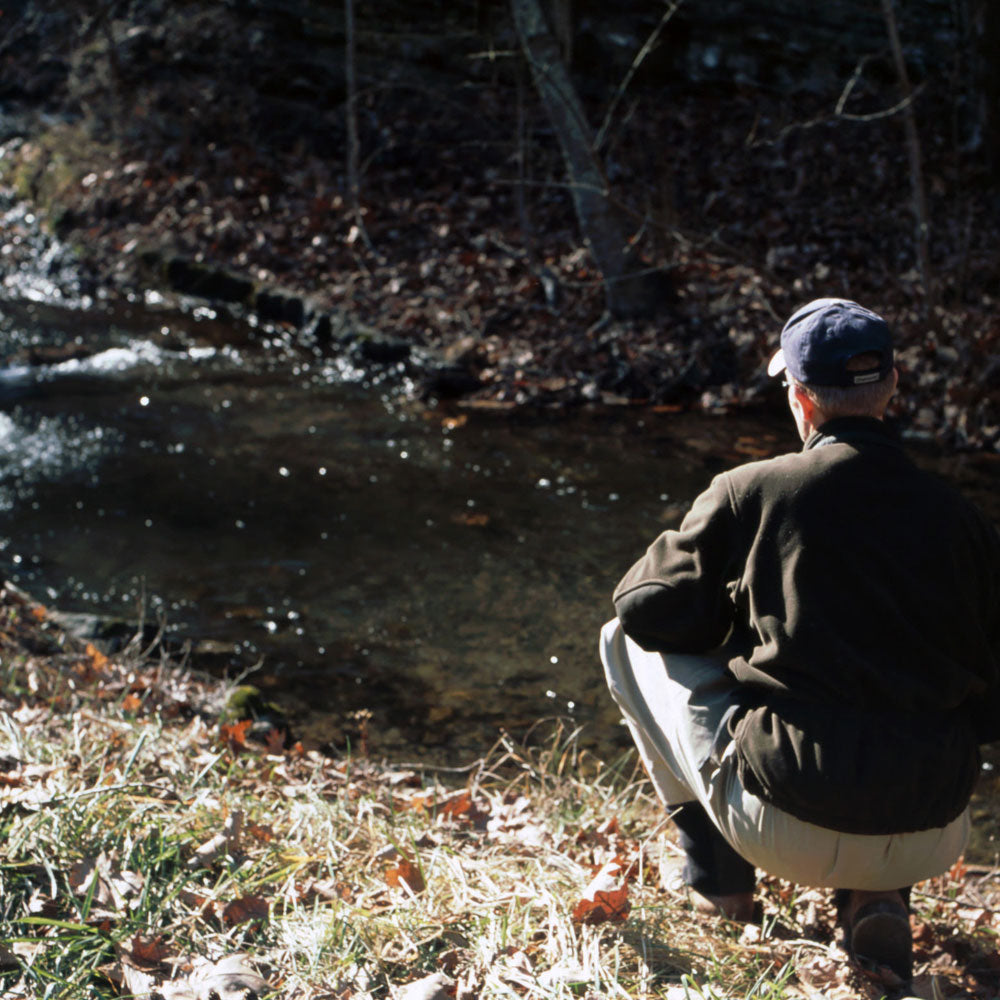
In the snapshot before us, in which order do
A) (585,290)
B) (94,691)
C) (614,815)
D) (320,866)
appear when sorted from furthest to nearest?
1. (585,290)
2. (94,691)
3. (614,815)
4. (320,866)

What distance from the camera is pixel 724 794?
9.09 ft

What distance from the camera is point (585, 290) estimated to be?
36.2 ft

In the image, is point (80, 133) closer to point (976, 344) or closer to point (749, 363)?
point (749, 363)

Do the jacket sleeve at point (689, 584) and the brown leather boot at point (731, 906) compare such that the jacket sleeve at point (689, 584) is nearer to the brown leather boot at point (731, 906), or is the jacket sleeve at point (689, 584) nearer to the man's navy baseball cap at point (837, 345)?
the man's navy baseball cap at point (837, 345)

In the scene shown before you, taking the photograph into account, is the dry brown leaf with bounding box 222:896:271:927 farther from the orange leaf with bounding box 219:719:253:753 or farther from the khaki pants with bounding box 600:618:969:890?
the orange leaf with bounding box 219:719:253:753

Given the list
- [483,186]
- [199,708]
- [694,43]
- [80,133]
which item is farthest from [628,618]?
[80,133]

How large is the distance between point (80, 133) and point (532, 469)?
11.0m

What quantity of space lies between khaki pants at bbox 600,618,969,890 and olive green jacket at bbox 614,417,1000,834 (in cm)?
8

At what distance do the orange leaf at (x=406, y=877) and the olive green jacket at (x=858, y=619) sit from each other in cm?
103

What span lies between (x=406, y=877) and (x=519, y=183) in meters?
7.42

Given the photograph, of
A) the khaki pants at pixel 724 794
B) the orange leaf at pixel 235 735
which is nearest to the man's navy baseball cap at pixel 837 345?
the khaki pants at pixel 724 794

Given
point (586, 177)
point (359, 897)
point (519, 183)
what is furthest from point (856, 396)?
point (586, 177)

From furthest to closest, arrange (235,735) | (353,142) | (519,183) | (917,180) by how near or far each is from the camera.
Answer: (353,142) → (519,183) → (917,180) → (235,735)

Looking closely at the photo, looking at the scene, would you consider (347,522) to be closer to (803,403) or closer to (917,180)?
(803,403)
